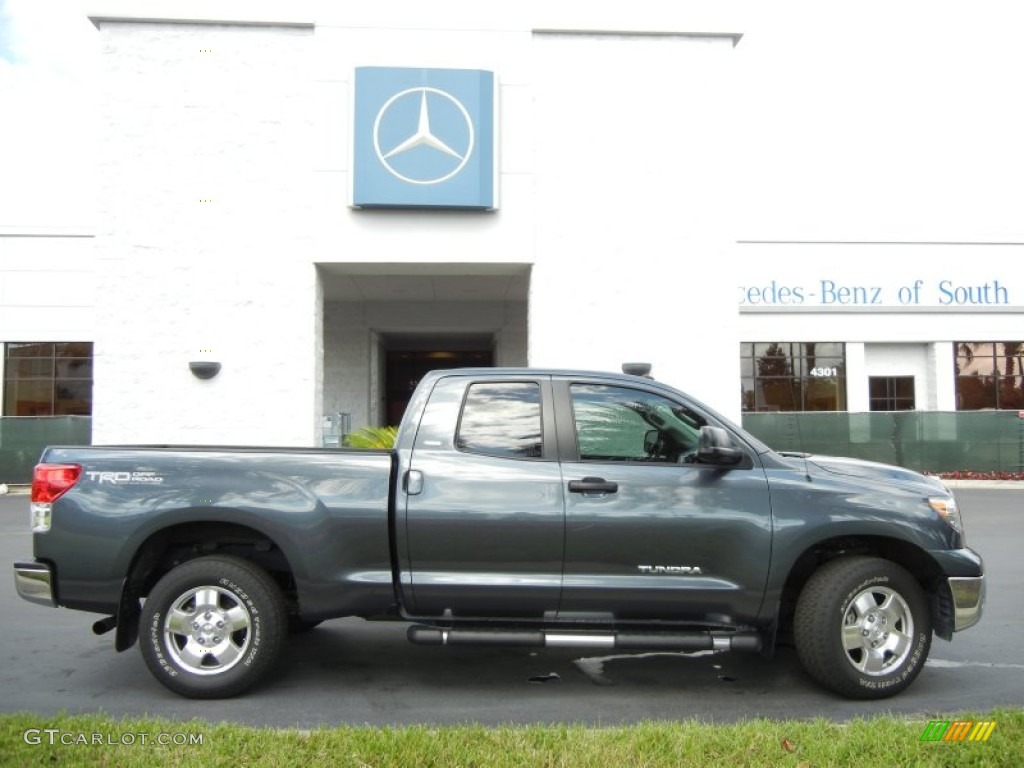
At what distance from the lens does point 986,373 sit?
24594mm

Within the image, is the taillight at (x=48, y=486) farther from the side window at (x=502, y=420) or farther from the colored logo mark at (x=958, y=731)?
the colored logo mark at (x=958, y=731)

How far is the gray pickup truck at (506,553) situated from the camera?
491 cm

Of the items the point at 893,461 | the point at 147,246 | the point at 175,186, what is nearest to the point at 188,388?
the point at 147,246

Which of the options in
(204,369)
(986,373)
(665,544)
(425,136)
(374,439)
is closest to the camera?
(665,544)

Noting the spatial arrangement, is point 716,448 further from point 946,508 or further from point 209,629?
point 209,629

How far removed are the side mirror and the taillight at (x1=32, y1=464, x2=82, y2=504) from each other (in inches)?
143

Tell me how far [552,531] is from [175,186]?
11.4 meters

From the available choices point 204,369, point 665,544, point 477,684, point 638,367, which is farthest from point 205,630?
point 638,367

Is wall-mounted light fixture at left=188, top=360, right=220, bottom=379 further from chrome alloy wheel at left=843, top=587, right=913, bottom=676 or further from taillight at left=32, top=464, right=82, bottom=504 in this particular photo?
chrome alloy wheel at left=843, top=587, right=913, bottom=676

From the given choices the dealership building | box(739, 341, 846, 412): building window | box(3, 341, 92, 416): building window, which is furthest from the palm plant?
box(739, 341, 846, 412): building window

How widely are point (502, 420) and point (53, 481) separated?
2664 mm

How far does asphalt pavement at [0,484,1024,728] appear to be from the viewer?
4.83 meters

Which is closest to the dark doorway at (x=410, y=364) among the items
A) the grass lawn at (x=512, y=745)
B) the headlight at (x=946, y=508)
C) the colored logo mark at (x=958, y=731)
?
the headlight at (x=946, y=508)

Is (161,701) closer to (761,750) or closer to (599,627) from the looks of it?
(599,627)
